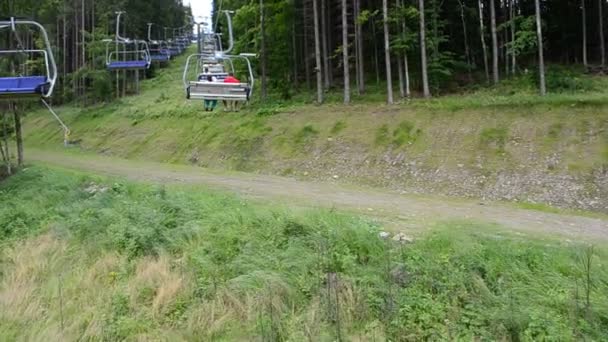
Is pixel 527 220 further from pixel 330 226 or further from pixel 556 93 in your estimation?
pixel 556 93

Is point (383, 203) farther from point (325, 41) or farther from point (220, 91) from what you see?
point (325, 41)

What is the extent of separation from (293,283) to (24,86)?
762cm

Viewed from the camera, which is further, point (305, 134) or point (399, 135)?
point (305, 134)

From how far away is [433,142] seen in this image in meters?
16.6

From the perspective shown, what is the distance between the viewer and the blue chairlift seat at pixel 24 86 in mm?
10547

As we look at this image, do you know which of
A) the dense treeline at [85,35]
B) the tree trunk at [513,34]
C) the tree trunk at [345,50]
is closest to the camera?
the tree trunk at [345,50]

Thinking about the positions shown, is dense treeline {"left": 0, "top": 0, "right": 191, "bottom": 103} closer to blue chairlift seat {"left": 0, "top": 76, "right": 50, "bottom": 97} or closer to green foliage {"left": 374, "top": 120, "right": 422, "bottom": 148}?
green foliage {"left": 374, "top": 120, "right": 422, "bottom": 148}

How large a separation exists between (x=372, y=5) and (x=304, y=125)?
11.0 metres

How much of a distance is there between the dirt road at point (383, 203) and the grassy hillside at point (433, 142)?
1.46 meters

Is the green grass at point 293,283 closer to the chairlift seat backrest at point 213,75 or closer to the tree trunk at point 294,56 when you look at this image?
the chairlift seat backrest at point 213,75

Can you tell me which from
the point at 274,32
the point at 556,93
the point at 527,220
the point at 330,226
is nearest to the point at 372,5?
the point at 274,32

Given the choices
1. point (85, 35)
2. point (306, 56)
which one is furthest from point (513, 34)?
point (85, 35)

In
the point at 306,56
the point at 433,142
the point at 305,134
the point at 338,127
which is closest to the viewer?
the point at 433,142

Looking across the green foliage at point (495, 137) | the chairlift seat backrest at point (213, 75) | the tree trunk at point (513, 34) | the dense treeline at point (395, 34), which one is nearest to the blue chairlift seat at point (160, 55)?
the dense treeline at point (395, 34)
